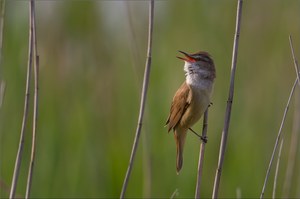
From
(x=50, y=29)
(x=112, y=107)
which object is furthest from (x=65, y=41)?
(x=112, y=107)

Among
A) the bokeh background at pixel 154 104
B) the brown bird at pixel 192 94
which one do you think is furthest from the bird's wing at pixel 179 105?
the bokeh background at pixel 154 104

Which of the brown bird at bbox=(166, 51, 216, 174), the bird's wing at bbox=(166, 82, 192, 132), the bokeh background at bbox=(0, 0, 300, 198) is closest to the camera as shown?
the brown bird at bbox=(166, 51, 216, 174)

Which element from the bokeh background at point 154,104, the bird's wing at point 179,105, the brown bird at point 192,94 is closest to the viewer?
the brown bird at point 192,94

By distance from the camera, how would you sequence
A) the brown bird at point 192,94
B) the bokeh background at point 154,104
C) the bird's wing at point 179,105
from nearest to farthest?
the brown bird at point 192,94, the bird's wing at point 179,105, the bokeh background at point 154,104

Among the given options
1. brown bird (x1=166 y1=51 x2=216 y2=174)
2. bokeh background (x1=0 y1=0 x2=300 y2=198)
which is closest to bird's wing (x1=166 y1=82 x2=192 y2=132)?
brown bird (x1=166 y1=51 x2=216 y2=174)

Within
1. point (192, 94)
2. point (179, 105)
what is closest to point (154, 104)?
point (179, 105)

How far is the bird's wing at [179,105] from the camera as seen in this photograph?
375 cm

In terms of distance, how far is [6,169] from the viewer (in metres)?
4.55

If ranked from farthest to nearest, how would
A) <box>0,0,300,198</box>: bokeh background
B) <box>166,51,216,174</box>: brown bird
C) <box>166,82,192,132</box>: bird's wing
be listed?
<box>0,0,300,198</box>: bokeh background → <box>166,82,192,132</box>: bird's wing → <box>166,51,216,174</box>: brown bird

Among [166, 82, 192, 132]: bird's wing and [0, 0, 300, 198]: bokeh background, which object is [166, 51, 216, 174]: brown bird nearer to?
[166, 82, 192, 132]: bird's wing

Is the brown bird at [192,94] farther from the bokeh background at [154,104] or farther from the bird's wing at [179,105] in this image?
the bokeh background at [154,104]

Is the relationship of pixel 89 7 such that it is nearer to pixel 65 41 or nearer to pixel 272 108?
pixel 65 41

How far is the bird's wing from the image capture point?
3.75 meters

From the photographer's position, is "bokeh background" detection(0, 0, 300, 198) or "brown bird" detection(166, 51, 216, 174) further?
"bokeh background" detection(0, 0, 300, 198)
